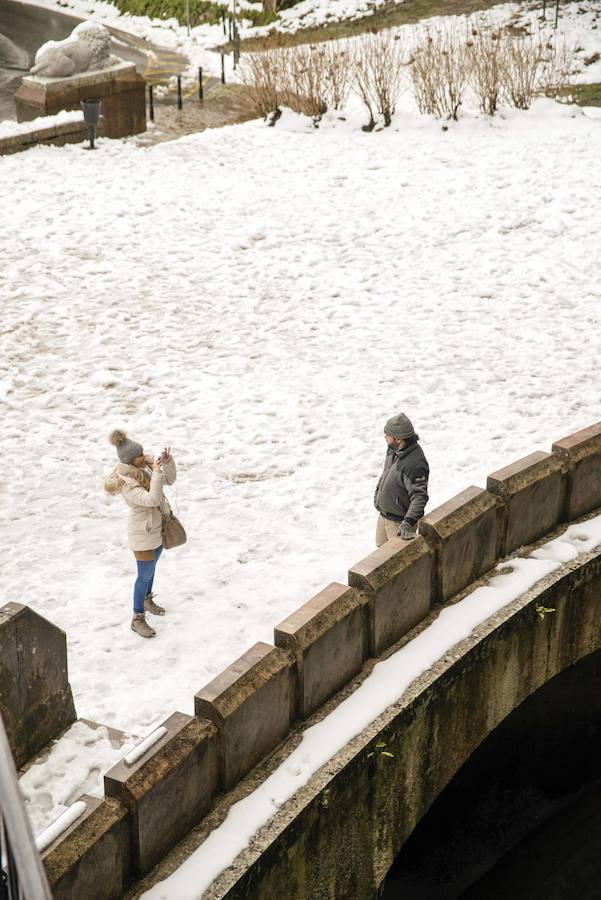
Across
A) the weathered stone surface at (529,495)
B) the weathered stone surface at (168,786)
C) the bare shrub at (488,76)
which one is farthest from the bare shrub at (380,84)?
the weathered stone surface at (168,786)

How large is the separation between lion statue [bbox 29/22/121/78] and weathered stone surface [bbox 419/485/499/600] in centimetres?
1418

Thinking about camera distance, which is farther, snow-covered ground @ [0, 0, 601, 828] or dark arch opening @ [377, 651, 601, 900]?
dark arch opening @ [377, 651, 601, 900]

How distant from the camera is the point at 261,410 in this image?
11258 millimetres

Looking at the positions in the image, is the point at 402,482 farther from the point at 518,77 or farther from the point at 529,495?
the point at 518,77

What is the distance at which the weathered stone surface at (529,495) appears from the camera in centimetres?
838

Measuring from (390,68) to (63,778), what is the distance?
16.1m

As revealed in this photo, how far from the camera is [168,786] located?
5.84 m

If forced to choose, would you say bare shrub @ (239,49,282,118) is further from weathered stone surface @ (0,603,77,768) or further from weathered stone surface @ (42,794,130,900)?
weathered stone surface @ (42,794,130,900)

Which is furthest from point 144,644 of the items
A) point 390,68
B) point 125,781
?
point 390,68

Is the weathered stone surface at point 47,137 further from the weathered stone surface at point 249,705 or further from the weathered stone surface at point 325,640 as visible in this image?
the weathered stone surface at point 249,705

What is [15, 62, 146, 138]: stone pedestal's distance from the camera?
63.5 ft

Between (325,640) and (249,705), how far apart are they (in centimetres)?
73

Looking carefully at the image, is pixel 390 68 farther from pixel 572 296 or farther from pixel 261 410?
pixel 261 410

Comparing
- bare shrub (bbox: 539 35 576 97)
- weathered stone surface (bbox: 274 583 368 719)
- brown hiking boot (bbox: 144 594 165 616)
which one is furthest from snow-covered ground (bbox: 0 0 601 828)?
bare shrub (bbox: 539 35 576 97)
